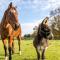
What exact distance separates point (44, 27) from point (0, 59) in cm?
298

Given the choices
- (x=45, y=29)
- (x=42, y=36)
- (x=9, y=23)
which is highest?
(x=9, y=23)

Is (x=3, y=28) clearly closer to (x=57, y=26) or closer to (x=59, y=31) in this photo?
(x=59, y=31)

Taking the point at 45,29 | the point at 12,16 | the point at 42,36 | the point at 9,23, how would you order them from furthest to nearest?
the point at 42,36 < the point at 9,23 < the point at 45,29 < the point at 12,16

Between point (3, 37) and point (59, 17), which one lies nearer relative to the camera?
point (3, 37)

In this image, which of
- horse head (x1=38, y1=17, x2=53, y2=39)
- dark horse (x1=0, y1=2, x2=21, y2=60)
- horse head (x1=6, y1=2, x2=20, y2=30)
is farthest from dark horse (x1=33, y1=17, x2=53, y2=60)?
horse head (x1=6, y1=2, x2=20, y2=30)

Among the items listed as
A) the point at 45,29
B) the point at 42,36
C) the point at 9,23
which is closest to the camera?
the point at 45,29

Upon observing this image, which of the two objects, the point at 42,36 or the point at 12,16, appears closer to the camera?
the point at 12,16

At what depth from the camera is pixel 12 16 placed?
10359mm

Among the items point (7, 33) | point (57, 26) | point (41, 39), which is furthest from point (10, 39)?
point (57, 26)

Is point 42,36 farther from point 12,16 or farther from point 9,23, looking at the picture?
point 12,16

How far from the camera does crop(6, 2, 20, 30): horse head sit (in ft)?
32.6

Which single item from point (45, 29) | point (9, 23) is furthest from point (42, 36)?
point (9, 23)

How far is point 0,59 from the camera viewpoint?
12.4 meters

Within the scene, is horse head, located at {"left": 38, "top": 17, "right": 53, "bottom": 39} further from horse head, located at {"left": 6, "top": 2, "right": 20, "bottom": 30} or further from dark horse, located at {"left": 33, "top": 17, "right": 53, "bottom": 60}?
horse head, located at {"left": 6, "top": 2, "right": 20, "bottom": 30}
